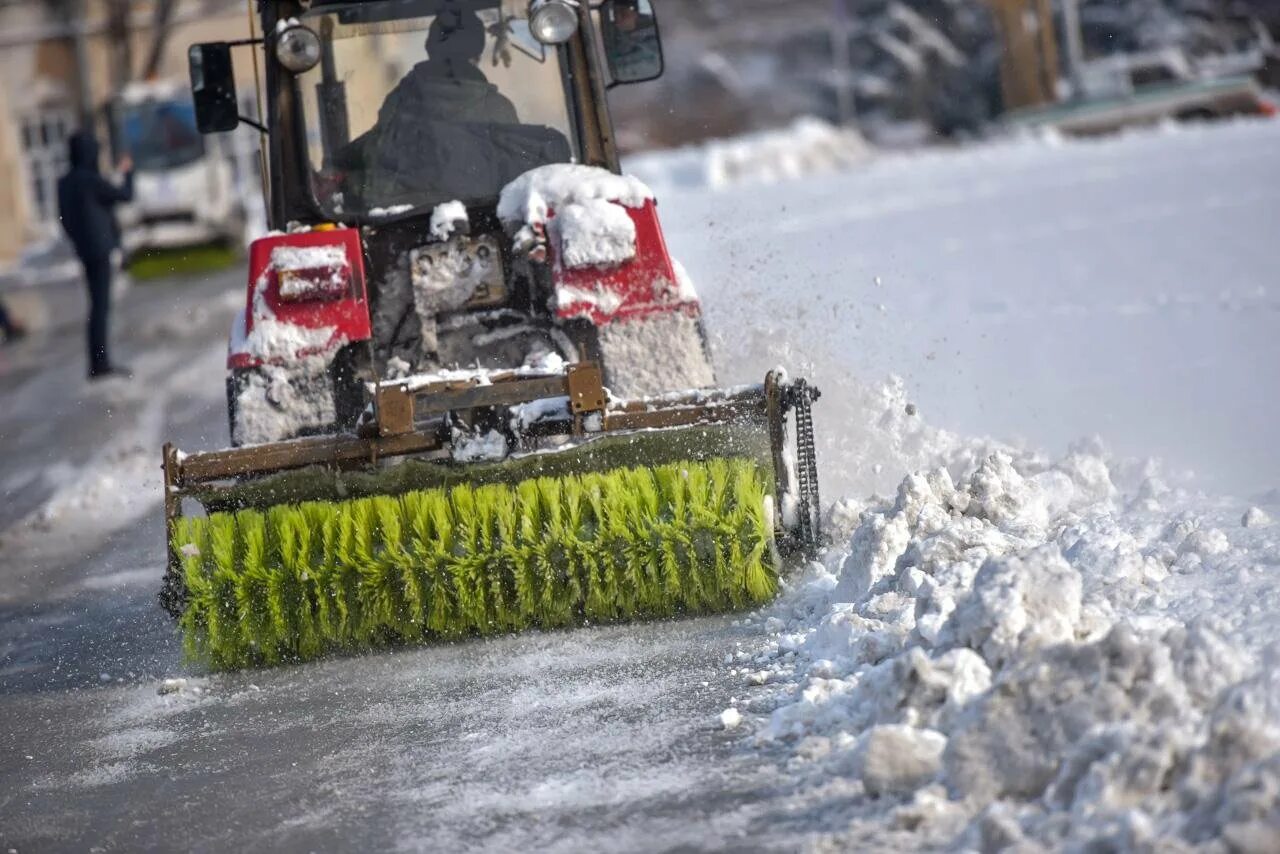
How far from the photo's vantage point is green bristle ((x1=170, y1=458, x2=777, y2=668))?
17.8 feet

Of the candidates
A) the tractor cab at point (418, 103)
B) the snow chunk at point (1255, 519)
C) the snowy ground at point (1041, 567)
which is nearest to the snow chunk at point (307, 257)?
the tractor cab at point (418, 103)

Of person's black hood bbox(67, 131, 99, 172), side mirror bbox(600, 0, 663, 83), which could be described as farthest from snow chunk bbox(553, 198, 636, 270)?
person's black hood bbox(67, 131, 99, 172)

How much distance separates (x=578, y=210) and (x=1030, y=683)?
292cm

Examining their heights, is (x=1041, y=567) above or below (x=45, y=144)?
below

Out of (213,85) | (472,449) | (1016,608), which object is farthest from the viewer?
(213,85)

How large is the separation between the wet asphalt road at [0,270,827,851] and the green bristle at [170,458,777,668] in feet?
0.43

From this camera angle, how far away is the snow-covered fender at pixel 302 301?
608 centimetres

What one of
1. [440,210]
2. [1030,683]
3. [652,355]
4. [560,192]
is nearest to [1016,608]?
[1030,683]

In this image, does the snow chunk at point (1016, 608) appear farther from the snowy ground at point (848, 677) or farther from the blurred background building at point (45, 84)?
the blurred background building at point (45, 84)

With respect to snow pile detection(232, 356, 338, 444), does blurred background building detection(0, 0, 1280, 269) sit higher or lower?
higher

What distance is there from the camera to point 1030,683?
3627mm

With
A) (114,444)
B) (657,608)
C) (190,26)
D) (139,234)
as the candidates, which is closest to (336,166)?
(657,608)

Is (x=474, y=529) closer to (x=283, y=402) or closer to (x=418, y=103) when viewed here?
(x=283, y=402)

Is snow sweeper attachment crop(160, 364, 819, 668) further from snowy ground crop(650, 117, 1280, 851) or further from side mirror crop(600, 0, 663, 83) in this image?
side mirror crop(600, 0, 663, 83)
